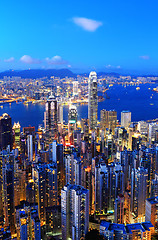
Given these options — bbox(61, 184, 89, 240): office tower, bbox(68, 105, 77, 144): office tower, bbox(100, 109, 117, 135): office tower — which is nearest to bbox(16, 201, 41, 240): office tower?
bbox(61, 184, 89, 240): office tower

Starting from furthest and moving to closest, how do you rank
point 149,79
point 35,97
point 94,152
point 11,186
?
point 149,79
point 35,97
point 94,152
point 11,186

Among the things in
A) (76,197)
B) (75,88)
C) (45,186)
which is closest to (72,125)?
(45,186)

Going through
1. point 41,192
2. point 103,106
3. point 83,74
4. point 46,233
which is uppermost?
point 83,74

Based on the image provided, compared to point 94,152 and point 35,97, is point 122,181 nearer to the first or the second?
point 94,152

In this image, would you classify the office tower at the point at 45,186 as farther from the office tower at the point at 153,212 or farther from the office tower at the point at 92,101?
the office tower at the point at 92,101

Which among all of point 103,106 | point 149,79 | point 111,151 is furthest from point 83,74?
point 149,79

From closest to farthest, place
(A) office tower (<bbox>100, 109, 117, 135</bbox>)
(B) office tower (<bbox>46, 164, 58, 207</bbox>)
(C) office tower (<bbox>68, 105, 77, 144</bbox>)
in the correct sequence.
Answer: (B) office tower (<bbox>46, 164, 58, 207</bbox>) < (C) office tower (<bbox>68, 105, 77, 144</bbox>) < (A) office tower (<bbox>100, 109, 117, 135</bbox>)

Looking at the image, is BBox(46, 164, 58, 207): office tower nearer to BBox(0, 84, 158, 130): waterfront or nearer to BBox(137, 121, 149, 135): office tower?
BBox(137, 121, 149, 135): office tower

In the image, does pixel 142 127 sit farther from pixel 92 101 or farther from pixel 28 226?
pixel 28 226
